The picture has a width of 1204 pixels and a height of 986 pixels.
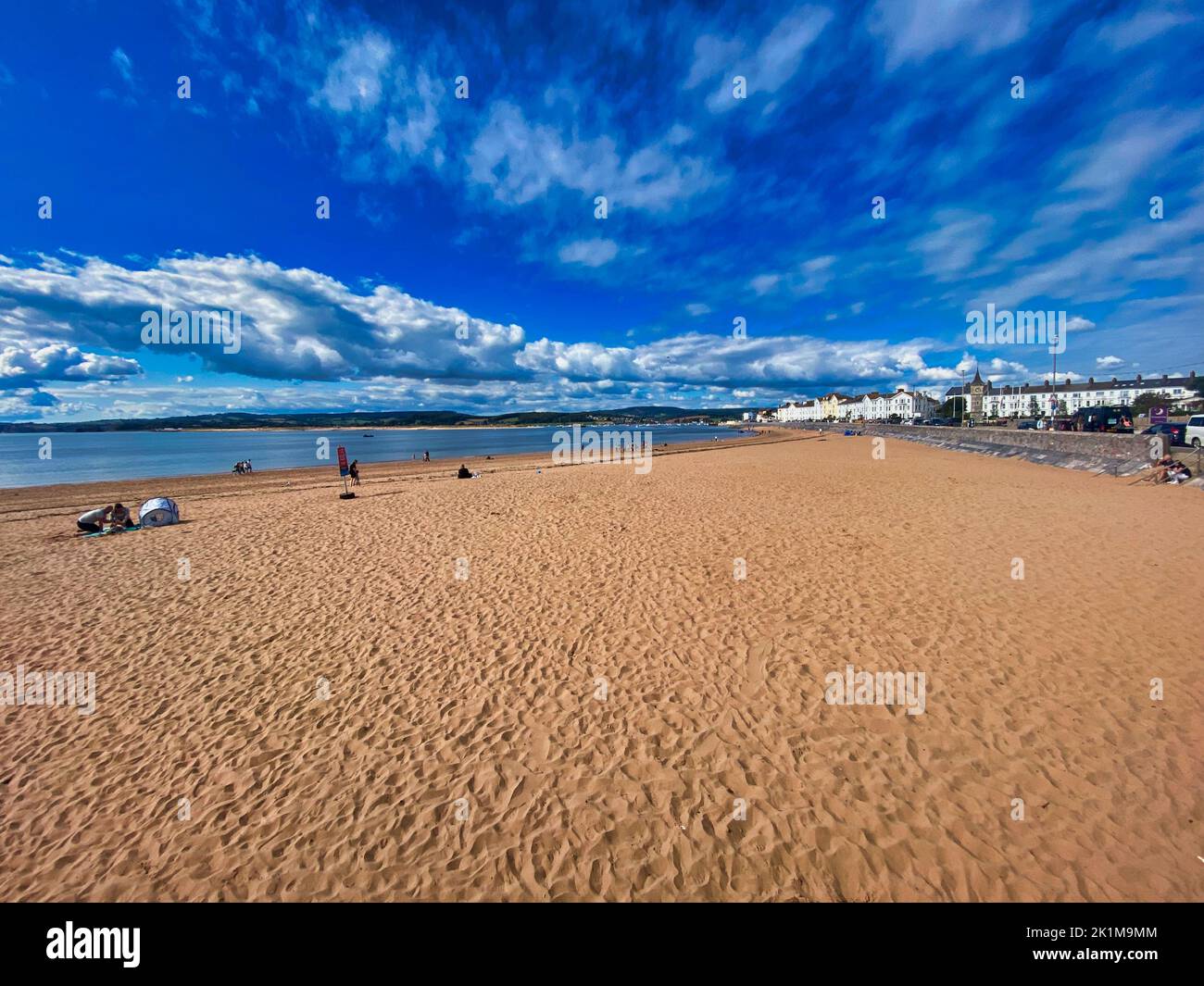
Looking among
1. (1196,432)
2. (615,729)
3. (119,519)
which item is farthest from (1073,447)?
(119,519)

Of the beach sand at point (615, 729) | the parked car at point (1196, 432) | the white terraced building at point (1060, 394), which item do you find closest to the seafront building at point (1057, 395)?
the white terraced building at point (1060, 394)

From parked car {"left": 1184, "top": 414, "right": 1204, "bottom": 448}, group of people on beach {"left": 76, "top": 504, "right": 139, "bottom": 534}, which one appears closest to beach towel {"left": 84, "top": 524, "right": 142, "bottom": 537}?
group of people on beach {"left": 76, "top": 504, "right": 139, "bottom": 534}

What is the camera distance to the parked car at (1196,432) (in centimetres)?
2503

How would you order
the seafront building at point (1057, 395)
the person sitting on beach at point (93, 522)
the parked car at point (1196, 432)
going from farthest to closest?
the seafront building at point (1057, 395), the parked car at point (1196, 432), the person sitting on beach at point (93, 522)

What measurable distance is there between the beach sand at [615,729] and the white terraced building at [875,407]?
156 meters

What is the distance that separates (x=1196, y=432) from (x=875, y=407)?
15395 centimetres

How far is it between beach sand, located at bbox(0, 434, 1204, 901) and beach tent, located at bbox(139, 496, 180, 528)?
4.94 meters

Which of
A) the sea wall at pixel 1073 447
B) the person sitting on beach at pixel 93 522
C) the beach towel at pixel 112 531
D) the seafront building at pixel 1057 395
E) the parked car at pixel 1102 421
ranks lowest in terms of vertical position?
the beach towel at pixel 112 531

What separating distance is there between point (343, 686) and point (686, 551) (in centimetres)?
801

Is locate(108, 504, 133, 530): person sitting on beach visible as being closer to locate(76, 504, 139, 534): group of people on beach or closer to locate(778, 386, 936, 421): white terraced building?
locate(76, 504, 139, 534): group of people on beach

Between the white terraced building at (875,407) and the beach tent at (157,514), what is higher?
the white terraced building at (875,407)

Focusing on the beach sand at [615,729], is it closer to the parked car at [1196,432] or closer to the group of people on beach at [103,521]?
the group of people on beach at [103,521]

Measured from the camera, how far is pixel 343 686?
6.22 meters
